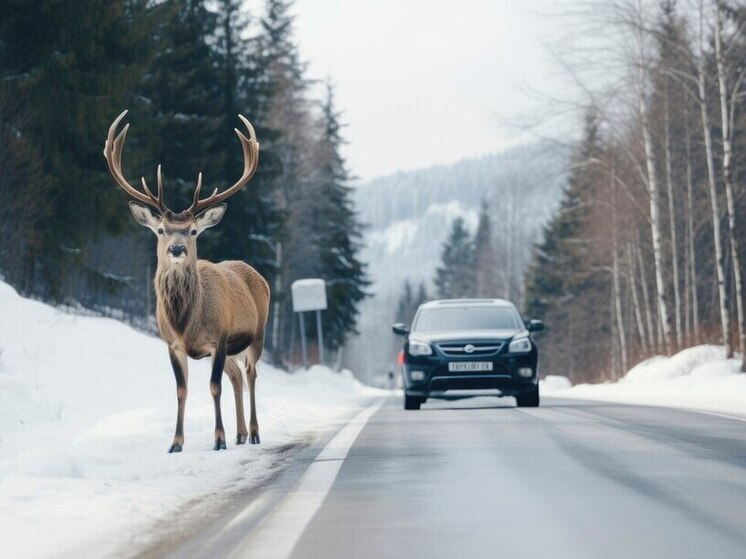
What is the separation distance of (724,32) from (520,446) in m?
20.2

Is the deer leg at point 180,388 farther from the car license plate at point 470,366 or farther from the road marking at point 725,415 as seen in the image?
the car license plate at point 470,366

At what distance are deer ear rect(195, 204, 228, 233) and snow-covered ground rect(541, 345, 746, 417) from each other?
844cm

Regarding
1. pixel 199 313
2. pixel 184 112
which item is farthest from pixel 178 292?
pixel 184 112

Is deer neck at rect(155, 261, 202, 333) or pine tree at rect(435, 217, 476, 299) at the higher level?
pine tree at rect(435, 217, 476, 299)

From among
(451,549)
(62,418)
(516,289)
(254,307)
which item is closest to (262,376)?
(62,418)

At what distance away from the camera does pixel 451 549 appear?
6273 mm

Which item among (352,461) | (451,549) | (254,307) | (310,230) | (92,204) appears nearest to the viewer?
(451,549)

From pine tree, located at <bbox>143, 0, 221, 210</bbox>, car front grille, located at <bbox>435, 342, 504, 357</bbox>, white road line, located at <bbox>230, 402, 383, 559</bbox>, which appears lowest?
white road line, located at <bbox>230, 402, 383, 559</bbox>

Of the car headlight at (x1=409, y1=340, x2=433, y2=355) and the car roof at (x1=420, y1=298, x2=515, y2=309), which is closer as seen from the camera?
the car headlight at (x1=409, y1=340, x2=433, y2=355)

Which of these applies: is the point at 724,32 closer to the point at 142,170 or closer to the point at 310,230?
the point at 142,170

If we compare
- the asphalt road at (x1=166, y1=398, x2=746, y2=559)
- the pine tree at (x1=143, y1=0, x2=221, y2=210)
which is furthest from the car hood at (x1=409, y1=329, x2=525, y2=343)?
the pine tree at (x1=143, y1=0, x2=221, y2=210)

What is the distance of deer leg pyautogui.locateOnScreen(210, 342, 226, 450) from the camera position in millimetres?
11414

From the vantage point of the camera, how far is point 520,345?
1958 centimetres

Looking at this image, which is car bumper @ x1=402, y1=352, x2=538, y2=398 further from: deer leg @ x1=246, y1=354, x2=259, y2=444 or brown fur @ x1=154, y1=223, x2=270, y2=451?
brown fur @ x1=154, y1=223, x2=270, y2=451
